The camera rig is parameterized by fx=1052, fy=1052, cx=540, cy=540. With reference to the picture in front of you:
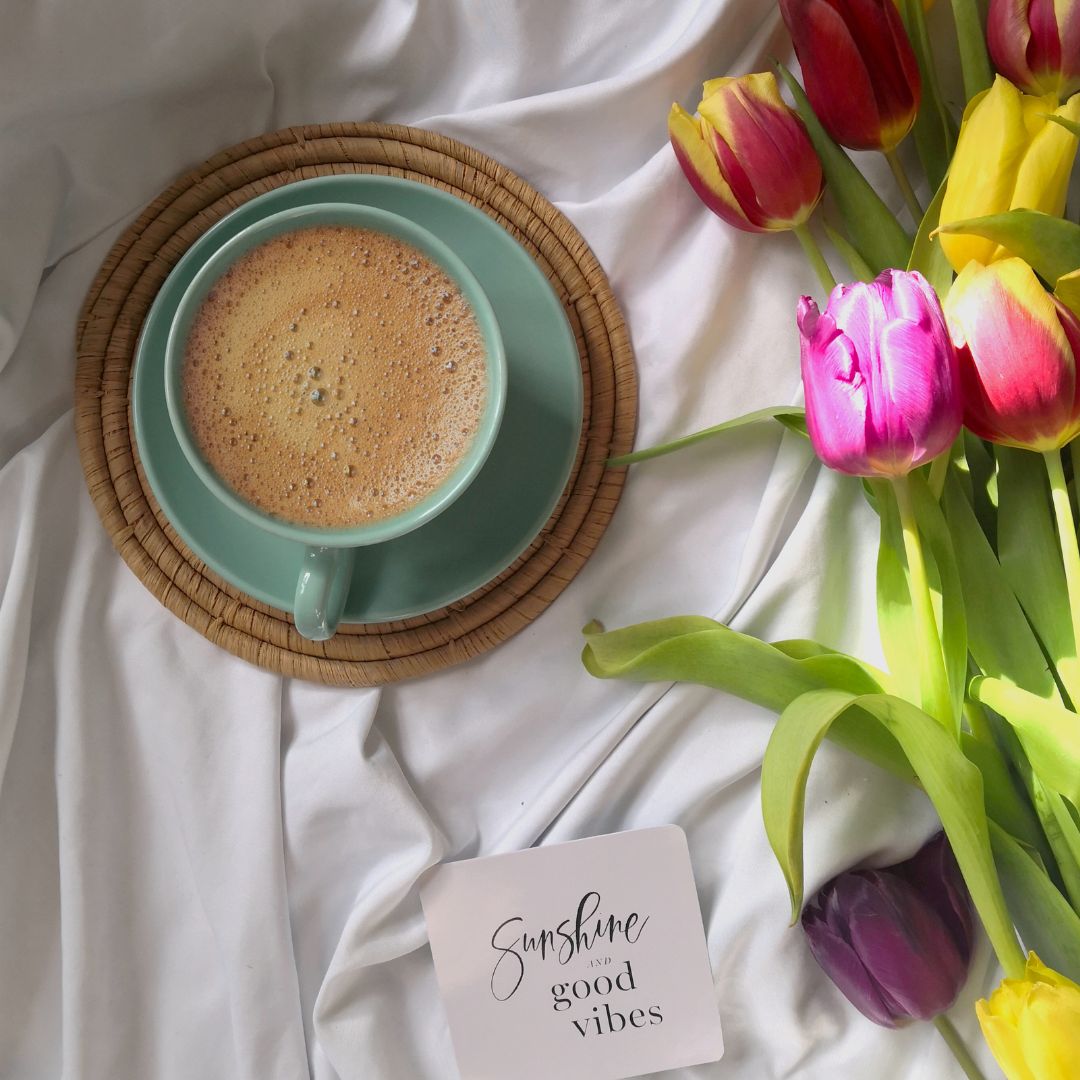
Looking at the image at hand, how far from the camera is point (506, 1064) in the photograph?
747 millimetres

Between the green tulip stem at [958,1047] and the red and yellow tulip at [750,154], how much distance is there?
0.54m

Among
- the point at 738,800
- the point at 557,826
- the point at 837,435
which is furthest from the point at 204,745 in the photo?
the point at 837,435

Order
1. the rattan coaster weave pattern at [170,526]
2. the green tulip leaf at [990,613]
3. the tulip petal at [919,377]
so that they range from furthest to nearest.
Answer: the rattan coaster weave pattern at [170,526]
the green tulip leaf at [990,613]
the tulip petal at [919,377]

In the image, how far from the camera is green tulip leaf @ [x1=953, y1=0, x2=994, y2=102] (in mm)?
666

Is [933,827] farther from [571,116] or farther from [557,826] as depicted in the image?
[571,116]

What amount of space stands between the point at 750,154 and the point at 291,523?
0.37 m

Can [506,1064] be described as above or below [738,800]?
below

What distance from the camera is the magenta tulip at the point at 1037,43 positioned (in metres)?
0.63

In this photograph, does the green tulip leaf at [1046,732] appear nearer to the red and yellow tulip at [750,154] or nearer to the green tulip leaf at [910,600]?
the green tulip leaf at [910,600]

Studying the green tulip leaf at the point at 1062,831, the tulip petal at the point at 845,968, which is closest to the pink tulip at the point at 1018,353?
the green tulip leaf at the point at 1062,831

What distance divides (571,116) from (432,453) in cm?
28

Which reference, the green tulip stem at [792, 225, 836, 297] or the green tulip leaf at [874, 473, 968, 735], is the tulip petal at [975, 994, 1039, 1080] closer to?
the green tulip leaf at [874, 473, 968, 735]

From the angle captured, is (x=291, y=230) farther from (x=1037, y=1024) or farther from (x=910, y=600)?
(x=1037, y=1024)

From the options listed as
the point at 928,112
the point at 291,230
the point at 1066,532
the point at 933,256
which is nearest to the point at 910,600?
the point at 1066,532
